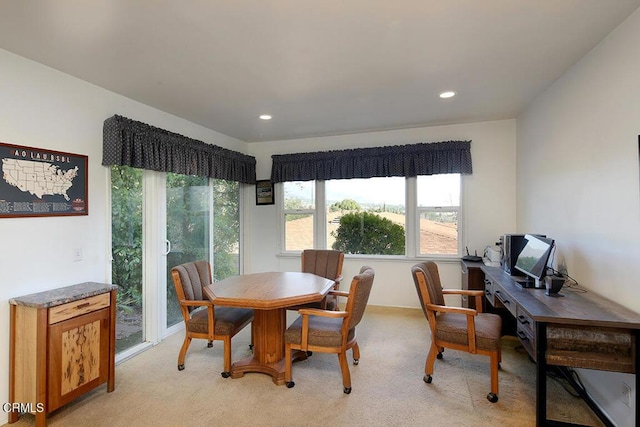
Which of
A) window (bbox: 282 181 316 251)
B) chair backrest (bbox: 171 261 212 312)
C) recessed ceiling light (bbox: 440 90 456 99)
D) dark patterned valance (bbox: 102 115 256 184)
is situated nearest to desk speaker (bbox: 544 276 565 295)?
recessed ceiling light (bbox: 440 90 456 99)

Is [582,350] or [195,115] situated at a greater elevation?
[195,115]

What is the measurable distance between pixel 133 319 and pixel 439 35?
3.86 metres

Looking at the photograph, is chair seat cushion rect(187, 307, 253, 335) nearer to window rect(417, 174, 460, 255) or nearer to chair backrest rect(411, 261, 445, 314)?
chair backrest rect(411, 261, 445, 314)

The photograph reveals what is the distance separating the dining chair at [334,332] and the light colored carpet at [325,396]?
215mm

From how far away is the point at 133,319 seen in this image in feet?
11.0

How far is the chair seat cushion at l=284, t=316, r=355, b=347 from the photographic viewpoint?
243cm

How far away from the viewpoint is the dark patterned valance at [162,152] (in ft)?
9.42

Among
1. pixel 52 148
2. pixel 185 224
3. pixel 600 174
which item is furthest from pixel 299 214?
pixel 600 174

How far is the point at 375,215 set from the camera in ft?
15.5

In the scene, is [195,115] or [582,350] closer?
[582,350]

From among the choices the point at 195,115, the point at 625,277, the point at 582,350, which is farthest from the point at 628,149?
the point at 195,115

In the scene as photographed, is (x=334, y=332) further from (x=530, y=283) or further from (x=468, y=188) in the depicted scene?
(x=468, y=188)

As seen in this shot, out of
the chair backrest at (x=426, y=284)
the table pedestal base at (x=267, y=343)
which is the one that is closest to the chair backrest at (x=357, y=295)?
A: the chair backrest at (x=426, y=284)

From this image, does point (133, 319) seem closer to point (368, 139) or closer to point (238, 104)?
point (238, 104)
